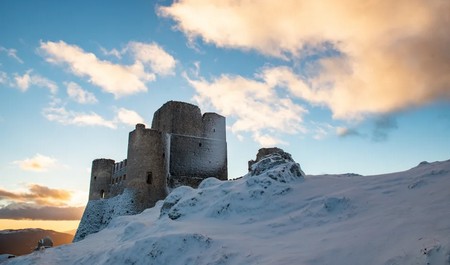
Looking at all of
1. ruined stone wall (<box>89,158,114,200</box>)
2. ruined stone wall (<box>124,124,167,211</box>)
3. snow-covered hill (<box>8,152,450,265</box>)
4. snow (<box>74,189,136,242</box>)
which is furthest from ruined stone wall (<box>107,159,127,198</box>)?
snow-covered hill (<box>8,152,450,265</box>)

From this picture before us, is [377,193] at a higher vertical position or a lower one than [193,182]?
lower

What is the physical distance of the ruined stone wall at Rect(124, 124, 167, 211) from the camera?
29672mm

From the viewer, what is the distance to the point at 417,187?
11070mm

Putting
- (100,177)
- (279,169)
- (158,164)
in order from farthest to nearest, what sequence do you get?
1. (100,177)
2. (158,164)
3. (279,169)

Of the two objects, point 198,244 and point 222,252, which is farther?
point 198,244

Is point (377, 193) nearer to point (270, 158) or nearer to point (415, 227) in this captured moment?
point (415, 227)

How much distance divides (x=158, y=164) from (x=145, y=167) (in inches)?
49.8

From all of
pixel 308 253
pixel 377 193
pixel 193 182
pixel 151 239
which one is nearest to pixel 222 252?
pixel 308 253

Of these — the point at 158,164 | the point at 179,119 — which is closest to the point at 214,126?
the point at 179,119

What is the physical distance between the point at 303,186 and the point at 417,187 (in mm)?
4276

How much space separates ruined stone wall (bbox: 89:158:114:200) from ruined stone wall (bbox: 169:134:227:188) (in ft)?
22.2

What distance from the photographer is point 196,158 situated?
37.0 meters

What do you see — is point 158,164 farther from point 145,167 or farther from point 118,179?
point 118,179

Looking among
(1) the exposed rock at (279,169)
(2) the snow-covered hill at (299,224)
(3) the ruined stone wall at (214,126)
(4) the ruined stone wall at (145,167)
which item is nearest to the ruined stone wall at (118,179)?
(4) the ruined stone wall at (145,167)
